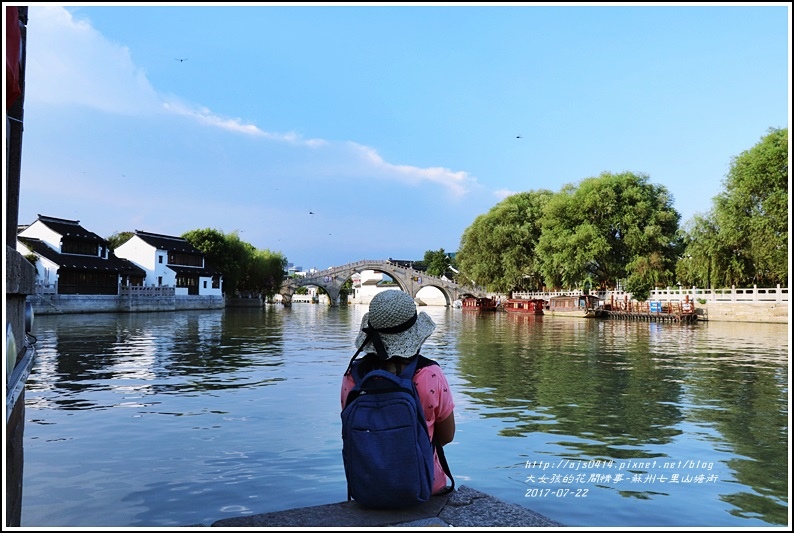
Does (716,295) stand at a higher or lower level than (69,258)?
lower

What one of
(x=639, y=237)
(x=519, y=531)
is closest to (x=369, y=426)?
(x=519, y=531)

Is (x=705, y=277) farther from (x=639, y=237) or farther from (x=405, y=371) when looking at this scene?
(x=405, y=371)

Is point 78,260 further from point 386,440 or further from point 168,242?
point 386,440

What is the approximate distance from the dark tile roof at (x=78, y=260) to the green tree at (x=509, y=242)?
93.7ft

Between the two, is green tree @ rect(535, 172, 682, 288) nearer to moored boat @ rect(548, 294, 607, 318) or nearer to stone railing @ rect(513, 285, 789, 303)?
stone railing @ rect(513, 285, 789, 303)

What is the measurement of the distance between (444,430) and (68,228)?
4749cm

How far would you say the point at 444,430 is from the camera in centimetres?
339

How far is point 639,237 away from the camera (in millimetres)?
44969

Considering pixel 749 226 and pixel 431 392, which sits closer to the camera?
pixel 431 392

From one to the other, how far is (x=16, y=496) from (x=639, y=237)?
146ft

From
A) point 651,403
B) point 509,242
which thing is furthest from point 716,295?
point 651,403

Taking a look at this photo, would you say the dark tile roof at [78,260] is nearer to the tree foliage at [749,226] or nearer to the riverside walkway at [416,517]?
the tree foliage at [749,226]

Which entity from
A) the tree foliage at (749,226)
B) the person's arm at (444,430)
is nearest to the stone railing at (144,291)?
the tree foliage at (749,226)

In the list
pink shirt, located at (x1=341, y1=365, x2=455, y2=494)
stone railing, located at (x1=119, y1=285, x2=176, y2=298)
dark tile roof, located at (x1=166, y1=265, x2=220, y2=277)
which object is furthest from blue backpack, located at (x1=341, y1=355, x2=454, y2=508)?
dark tile roof, located at (x1=166, y1=265, x2=220, y2=277)
